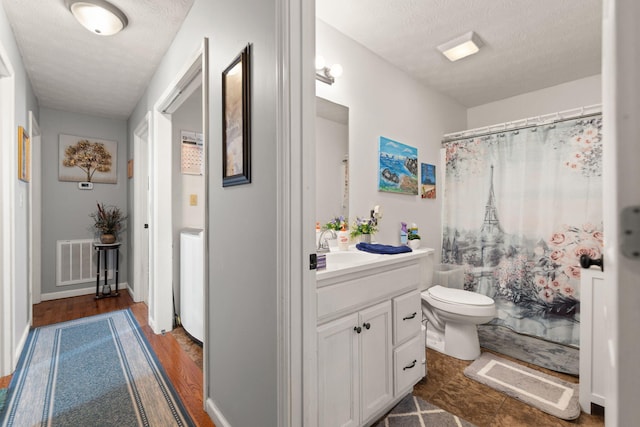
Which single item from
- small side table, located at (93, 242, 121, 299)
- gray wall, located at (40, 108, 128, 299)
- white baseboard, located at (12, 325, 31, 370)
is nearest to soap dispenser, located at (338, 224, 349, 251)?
white baseboard, located at (12, 325, 31, 370)

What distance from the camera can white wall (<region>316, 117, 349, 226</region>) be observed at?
2.03m

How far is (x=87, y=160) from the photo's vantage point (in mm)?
3734

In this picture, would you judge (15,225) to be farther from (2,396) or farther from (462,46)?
(462,46)

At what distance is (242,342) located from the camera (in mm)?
1266

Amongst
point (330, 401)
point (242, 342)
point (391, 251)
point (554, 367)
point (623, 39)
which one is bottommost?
point (554, 367)

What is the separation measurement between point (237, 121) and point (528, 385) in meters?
2.36

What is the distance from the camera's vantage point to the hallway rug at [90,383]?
5.05 ft

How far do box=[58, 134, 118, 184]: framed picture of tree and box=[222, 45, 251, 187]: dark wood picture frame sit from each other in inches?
135

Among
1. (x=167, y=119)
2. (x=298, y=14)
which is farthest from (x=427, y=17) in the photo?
(x=167, y=119)

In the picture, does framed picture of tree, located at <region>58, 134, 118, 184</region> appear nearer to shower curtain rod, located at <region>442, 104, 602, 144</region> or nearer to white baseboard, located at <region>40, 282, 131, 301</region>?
white baseboard, located at <region>40, 282, 131, 301</region>

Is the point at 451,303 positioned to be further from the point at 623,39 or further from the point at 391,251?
the point at 623,39

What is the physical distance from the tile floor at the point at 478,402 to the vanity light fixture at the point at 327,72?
2088 mm

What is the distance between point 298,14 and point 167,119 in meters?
2.02

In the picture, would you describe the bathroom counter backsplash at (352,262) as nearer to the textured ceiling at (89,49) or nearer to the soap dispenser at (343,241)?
the soap dispenser at (343,241)
